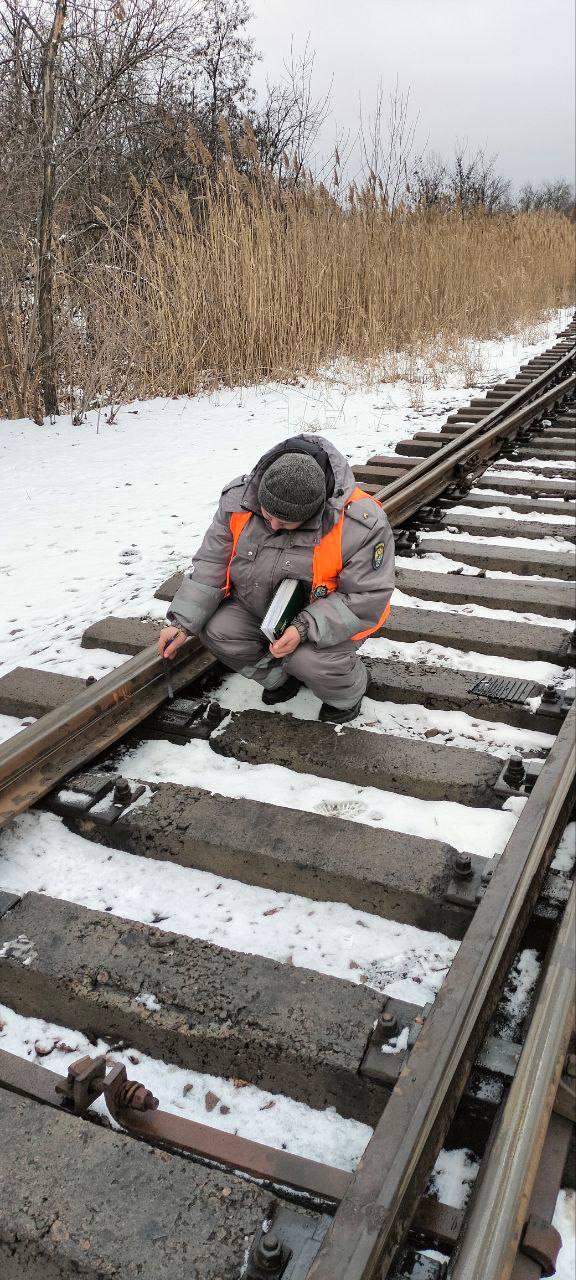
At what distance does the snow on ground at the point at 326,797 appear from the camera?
2.47m

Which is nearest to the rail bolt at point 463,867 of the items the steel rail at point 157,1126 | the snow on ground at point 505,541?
the steel rail at point 157,1126

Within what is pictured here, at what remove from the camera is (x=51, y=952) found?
2051 mm

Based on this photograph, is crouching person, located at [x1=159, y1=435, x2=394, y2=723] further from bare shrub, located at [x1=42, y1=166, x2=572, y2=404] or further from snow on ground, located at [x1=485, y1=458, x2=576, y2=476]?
bare shrub, located at [x1=42, y1=166, x2=572, y2=404]

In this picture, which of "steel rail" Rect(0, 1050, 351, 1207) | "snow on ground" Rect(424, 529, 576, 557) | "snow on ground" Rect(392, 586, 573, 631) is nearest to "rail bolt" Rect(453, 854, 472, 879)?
"steel rail" Rect(0, 1050, 351, 1207)

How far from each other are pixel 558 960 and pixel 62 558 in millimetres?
3715

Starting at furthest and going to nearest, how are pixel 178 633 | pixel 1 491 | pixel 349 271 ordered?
pixel 349 271 < pixel 1 491 < pixel 178 633

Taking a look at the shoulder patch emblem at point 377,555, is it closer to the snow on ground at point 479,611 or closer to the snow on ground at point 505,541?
the snow on ground at point 479,611

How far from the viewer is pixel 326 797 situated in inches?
104

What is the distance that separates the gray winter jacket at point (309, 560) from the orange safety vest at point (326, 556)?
14 millimetres

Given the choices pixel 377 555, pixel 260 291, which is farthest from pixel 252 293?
pixel 377 555

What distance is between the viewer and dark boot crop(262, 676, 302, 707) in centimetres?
317

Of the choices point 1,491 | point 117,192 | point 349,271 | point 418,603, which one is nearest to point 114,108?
point 117,192

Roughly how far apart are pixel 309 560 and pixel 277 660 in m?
0.42

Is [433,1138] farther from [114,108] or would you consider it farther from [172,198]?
[114,108]
